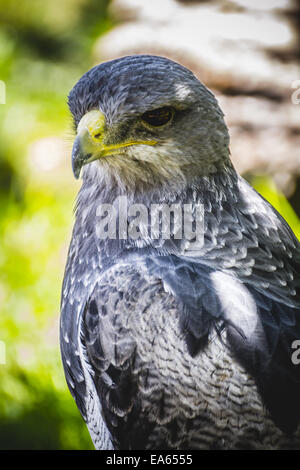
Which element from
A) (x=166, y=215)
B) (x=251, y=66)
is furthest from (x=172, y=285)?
(x=251, y=66)

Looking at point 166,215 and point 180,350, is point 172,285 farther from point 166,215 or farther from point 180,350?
point 166,215

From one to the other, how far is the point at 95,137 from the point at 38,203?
4.23m

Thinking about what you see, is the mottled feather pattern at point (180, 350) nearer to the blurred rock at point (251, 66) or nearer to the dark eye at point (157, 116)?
the dark eye at point (157, 116)

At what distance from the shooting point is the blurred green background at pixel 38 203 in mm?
4973

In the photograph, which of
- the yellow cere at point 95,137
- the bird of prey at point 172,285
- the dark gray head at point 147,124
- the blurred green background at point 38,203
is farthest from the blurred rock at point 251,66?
the yellow cere at point 95,137

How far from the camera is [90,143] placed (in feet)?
9.42

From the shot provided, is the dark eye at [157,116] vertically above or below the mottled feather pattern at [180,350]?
above

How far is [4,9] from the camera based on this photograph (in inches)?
369

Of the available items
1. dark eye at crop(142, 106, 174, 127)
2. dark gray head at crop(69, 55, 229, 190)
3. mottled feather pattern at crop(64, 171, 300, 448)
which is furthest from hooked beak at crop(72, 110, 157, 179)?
mottled feather pattern at crop(64, 171, 300, 448)

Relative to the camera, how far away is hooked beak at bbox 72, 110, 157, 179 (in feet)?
9.39

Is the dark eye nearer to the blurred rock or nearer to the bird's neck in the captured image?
the bird's neck

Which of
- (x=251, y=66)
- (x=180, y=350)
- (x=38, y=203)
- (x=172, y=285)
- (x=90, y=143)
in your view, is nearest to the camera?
(x=180, y=350)

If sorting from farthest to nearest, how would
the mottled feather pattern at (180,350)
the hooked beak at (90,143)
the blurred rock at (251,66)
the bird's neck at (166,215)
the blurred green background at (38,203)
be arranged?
the blurred rock at (251,66), the blurred green background at (38,203), the bird's neck at (166,215), the hooked beak at (90,143), the mottled feather pattern at (180,350)

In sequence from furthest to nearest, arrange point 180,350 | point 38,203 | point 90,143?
point 38,203, point 90,143, point 180,350
